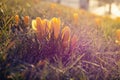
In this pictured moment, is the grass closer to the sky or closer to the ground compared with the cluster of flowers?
closer to the ground

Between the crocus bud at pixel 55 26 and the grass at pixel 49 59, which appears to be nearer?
the grass at pixel 49 59

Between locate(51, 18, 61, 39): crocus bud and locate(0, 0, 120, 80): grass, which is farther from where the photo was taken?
locate(51, 18, 61, 39): crocus bud

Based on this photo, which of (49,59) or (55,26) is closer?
(49,59)

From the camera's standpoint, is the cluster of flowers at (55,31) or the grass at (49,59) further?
the cluster of flowers at (55,31)

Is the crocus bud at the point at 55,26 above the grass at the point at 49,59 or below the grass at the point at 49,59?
above

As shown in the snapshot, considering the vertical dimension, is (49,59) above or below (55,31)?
below

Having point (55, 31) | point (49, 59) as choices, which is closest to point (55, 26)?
point (55, 31)

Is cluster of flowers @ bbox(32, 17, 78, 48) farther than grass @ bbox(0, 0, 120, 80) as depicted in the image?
Yes

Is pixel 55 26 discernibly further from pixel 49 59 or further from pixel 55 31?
pixel 49 59

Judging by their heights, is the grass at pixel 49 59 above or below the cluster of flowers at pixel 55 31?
below

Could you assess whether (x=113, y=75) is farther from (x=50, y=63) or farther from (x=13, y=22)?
(x=13, y=22)

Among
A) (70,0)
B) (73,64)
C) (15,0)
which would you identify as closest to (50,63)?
(73,64)
